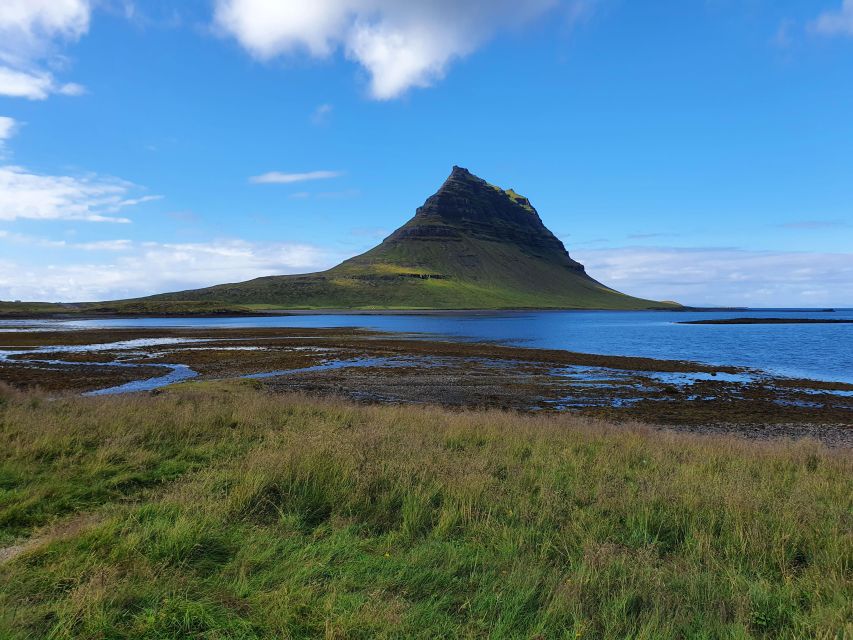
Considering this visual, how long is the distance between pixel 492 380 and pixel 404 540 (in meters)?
25.9

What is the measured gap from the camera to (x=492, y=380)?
102 ft

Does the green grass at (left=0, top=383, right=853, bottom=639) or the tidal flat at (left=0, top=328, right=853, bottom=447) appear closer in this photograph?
the green grass at (left=0, top=383, right=853, bottom=639)

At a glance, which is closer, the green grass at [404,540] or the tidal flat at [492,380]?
the green grass at [404,540]

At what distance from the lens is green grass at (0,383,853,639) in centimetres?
396

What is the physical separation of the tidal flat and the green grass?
11.7 meters

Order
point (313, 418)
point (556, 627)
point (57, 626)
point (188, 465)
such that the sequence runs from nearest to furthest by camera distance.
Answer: point (57, 626), point (556, 627), point (188, 465), point (313, 418)

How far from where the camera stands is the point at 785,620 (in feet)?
14.1

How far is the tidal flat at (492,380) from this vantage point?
21328 mm

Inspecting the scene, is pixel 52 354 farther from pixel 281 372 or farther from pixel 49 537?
pixel 49 537

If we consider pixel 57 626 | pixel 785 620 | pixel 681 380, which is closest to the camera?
pixel 57 626

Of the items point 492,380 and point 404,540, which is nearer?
point 404,540

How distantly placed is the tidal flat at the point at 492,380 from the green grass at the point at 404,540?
38.5 feet

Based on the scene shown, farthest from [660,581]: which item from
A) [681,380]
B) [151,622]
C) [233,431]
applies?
[681,380]

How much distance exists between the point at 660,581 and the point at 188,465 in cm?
777
